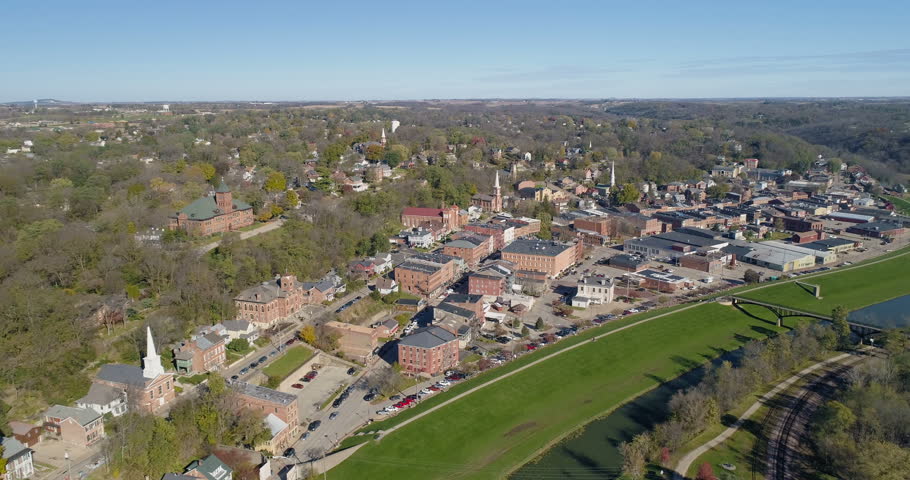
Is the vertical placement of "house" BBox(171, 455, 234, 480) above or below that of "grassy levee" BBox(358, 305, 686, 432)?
above

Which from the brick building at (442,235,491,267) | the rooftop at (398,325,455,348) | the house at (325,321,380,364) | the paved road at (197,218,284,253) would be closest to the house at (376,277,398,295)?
the house at (325,321,380,364)

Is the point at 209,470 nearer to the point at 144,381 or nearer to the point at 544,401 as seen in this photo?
the point at 144,381

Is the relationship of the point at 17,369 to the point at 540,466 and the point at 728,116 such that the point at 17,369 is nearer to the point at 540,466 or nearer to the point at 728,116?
the point at 540,466

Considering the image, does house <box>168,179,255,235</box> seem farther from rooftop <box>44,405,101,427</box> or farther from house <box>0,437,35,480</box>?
house <box>0,437,35,480</box>

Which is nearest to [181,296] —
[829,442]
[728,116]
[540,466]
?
[540,466]

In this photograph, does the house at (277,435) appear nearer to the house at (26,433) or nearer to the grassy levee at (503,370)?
the grassy levee at (503,370)
